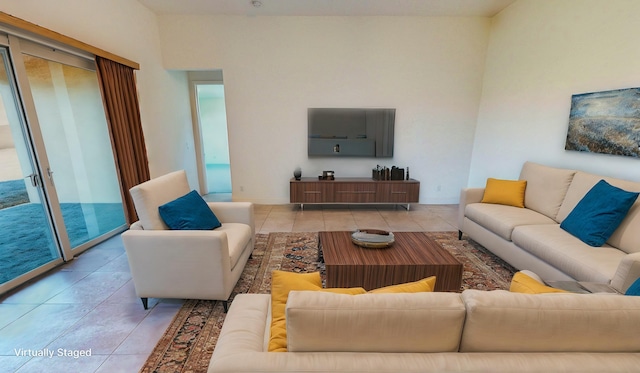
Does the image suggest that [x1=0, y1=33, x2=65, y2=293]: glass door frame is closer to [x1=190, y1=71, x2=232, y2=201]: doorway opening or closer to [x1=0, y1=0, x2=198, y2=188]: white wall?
[x1=0, y1=0, x2=198, y2=188]: white wall

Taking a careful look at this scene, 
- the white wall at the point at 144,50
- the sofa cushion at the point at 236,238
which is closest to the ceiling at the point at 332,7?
the white wall at the point at 144,50

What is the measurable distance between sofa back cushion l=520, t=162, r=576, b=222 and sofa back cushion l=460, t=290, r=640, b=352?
7.98 feet

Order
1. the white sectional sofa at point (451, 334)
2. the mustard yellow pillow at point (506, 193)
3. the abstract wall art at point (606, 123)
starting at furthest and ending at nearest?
the mustard yellow pillow at point (506, 193), the abstract wall art at point (606, 123), the white sectional sofa at point (451, 334)

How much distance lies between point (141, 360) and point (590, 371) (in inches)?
85.6

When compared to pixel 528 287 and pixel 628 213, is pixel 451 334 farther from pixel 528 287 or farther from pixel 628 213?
pixel 628 213

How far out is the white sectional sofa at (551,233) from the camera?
76.4 inches

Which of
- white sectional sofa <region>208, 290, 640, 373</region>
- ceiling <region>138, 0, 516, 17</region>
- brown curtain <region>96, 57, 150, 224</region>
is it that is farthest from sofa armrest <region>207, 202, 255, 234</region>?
ceiling <region>138, 0, 516, 17</region>

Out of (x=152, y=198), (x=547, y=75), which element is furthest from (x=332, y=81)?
(x=152, y=198)

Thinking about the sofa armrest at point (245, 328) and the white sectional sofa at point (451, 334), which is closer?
the white sectional sofa at point (451, 334)

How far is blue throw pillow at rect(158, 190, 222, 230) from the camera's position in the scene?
2.27 meters

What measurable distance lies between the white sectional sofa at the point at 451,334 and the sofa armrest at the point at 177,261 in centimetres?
117

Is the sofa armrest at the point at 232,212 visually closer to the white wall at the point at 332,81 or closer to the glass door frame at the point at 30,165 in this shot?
the glass door frame at the point at 30,165

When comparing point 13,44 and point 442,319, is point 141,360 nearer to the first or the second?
point 442,319

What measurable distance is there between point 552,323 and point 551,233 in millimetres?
2062
